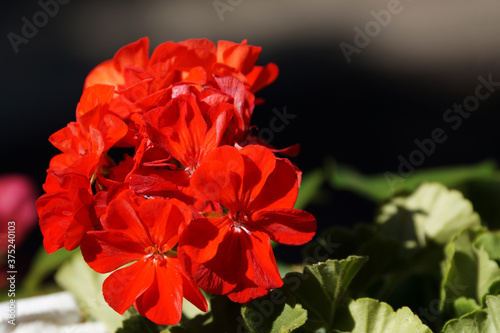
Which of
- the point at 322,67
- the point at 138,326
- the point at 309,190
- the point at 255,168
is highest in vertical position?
the point at 255,168

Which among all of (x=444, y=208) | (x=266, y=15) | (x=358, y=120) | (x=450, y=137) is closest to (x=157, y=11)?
(x=266, y=15)

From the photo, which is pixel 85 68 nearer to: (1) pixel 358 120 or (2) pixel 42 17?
(2) pixel 42 17

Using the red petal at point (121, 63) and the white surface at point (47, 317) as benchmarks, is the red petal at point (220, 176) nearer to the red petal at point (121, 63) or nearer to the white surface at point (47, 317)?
the red petal at point (121, 63)

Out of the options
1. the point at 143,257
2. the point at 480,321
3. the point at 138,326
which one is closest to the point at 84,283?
the point at 138,326

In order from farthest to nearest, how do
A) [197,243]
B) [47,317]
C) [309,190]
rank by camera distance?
[309,190] < [47,317] < [197,243]

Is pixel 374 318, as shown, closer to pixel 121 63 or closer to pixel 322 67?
pixel 121 63
